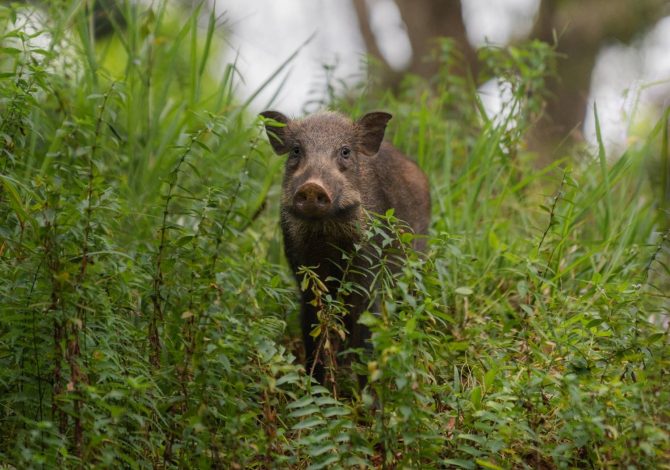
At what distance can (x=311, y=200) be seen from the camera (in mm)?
4352

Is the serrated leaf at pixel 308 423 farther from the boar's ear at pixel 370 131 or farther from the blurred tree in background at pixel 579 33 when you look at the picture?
the blurred tree in background at pixel 579 33

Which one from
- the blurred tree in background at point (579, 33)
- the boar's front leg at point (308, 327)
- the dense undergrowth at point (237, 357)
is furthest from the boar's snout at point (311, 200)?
the blurred tree in background at point (579, 33)

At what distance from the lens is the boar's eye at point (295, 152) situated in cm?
493

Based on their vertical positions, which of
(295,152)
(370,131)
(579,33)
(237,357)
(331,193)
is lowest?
(237,357)

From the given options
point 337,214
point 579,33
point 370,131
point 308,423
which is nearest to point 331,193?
point 337,214

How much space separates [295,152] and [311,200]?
0.69 m

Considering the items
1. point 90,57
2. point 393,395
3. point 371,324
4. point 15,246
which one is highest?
point 90,57

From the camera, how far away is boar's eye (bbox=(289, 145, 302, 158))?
4.93 metres

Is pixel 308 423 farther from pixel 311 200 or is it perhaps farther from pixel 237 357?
pixel 311 200

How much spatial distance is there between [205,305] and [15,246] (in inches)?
37.8

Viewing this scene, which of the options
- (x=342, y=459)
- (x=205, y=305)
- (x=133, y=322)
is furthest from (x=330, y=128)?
(x=342, y=459)

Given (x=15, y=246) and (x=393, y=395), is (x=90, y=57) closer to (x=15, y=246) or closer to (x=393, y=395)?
(x=15, y=246)

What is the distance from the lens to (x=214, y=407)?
3312 millimetres

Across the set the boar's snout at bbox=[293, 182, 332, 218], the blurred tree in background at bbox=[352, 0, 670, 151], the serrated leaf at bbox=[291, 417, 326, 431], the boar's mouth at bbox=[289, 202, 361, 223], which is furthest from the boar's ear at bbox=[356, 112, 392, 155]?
the blurred tree in background at bbox=[352, 0, 670, 151]
